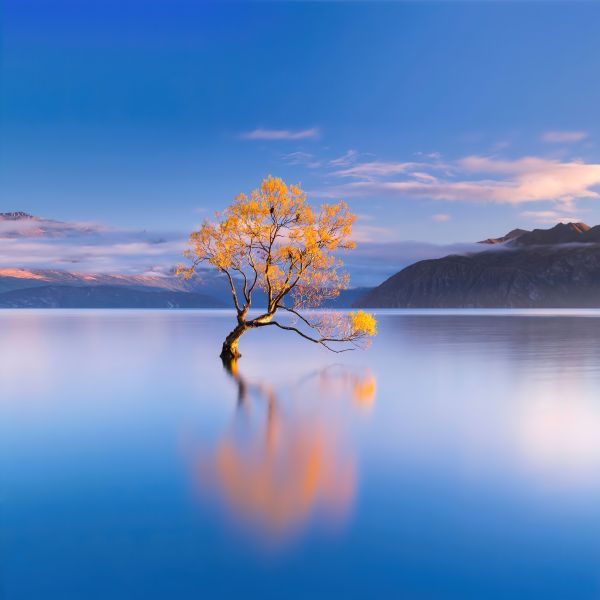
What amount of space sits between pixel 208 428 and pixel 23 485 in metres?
6.85

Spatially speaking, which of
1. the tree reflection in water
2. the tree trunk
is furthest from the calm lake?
the tree trunk

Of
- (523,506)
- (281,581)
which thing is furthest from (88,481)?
(523,506)

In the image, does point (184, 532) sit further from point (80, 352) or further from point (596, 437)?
point (80, 352)

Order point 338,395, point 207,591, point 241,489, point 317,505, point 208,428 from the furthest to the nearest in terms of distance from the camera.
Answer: point 338,395 → point 208,428 → point 241,489 → point 317,505 → point 207,591

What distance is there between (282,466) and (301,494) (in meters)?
2.25

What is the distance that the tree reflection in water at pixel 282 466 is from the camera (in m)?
10.6

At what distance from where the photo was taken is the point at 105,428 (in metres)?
19.3

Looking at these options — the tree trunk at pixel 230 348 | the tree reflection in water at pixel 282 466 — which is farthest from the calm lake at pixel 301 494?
the tree trunk at pixel 230 348

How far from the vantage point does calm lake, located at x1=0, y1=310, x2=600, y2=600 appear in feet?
27.8

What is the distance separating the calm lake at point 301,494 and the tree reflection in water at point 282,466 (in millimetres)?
60

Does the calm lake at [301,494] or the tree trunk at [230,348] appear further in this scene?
the tree trunk at [230,348]

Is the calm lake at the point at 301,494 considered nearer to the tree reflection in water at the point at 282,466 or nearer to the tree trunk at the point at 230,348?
the tree reflection in water at the point at 282,466

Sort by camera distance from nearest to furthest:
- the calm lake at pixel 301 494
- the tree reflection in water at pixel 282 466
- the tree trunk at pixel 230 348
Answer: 1. the calm lake at pixel 301 494
2. the tree reflection in water at pixel 282 466
3. the tree trunk at pixel 230 348

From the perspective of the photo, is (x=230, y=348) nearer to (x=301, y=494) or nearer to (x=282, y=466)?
(x=282, y=466)
